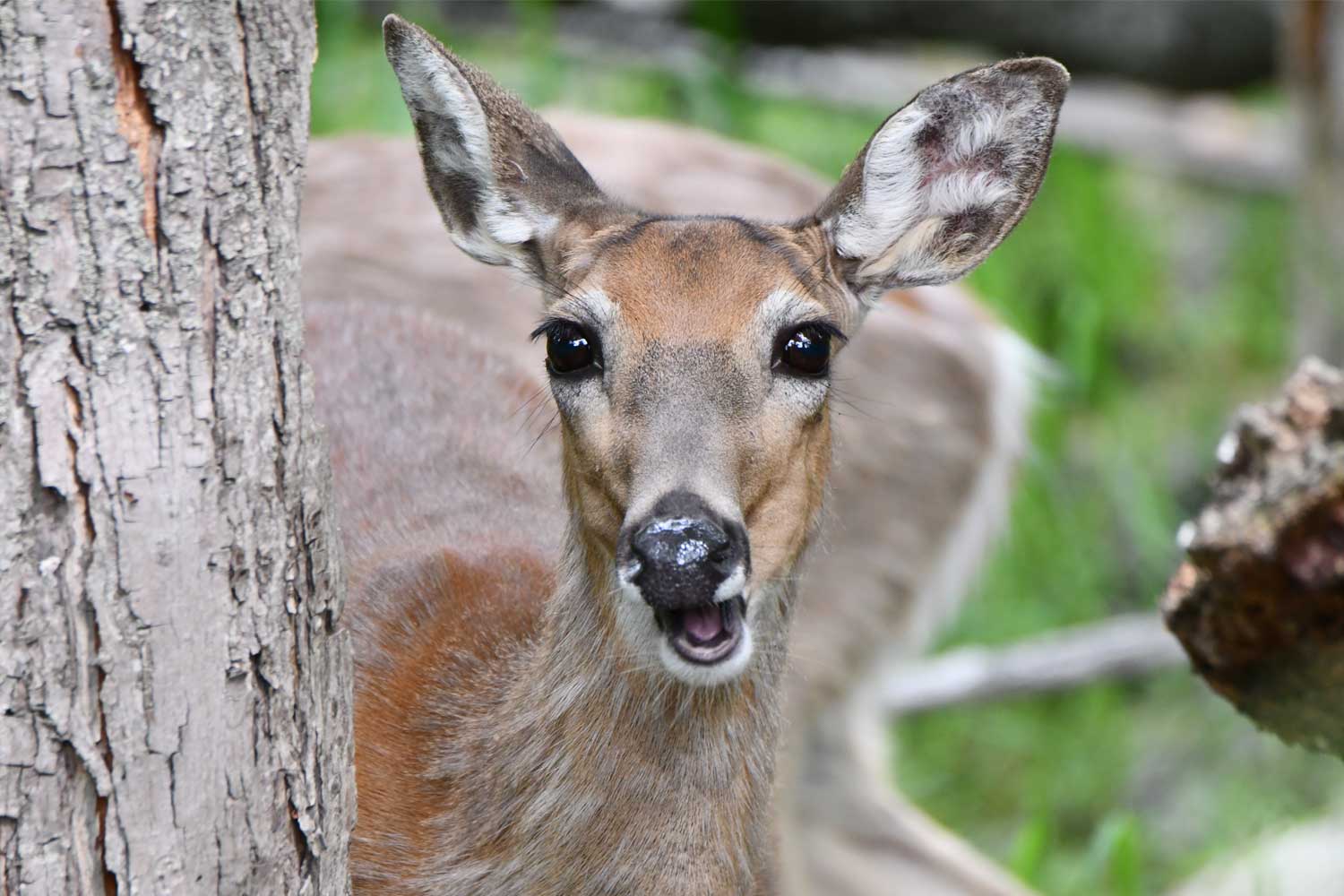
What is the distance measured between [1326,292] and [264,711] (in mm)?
4780

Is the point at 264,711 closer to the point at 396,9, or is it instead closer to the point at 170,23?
the point at 170,23

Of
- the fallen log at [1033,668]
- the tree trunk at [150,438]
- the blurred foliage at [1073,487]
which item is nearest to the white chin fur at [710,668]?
the tree trunk at [150,438]

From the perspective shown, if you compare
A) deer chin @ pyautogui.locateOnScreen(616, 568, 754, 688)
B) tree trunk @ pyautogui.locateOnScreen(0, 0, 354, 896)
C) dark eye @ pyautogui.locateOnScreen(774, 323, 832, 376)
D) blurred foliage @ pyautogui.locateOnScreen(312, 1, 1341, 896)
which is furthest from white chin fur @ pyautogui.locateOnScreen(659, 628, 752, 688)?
blurred foliage @ pyautogui.locateOnScreen(312, 1, 1341, 896)

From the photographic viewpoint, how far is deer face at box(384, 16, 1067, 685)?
8.51 ft

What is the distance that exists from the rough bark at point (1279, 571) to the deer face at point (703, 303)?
0.63 metres

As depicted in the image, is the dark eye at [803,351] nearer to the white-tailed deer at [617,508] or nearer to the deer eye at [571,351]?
the white-tailed deer at [617,508]

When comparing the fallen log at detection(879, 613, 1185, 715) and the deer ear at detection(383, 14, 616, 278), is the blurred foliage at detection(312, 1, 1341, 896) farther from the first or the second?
the deer ear at detection(383, 14, 616, 278)

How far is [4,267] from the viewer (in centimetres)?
195

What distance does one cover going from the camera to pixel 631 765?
9.40ft

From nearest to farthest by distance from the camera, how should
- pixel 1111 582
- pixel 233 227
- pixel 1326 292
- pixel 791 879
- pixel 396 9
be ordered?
pixel 233 227 < pixel 791 879 < pixel 1326 292 < pixel 396 9 < pixel 1111 582

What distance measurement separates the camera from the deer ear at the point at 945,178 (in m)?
2.93

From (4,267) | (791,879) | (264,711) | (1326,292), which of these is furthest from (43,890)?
(1326,292)

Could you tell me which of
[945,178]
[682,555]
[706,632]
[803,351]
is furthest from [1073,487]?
[682,555]

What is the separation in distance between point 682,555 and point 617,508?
30cm
